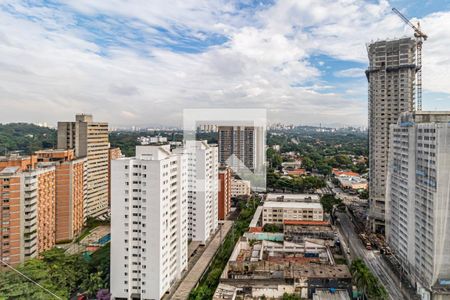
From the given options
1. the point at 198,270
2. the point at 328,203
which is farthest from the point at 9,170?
the point at 328,203

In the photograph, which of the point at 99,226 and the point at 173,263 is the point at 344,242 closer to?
the point at 173,263

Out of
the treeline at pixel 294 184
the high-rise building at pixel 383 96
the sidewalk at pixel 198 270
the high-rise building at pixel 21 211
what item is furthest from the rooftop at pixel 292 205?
the high-rise building at pixel 21 211

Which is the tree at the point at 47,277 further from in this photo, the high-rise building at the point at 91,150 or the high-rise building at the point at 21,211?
the high-rise building at the point at 91,150

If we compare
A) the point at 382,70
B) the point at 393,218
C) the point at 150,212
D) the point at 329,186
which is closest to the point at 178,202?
the point at 150,212

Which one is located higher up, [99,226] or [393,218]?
[393,218]

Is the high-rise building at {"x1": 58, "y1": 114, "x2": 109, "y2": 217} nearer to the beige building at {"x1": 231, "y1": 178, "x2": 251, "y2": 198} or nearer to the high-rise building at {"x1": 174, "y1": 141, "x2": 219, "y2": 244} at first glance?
the high-rise building at {"x1": 174, "y1": 141, "x2": 219, "y2": 244}

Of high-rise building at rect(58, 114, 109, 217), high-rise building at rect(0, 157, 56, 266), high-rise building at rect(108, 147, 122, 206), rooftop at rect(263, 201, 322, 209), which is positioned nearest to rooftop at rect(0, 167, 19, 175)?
high-rise building at rect(0, 157, 56, 266)

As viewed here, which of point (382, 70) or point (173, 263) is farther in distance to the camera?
point (382, 70)
